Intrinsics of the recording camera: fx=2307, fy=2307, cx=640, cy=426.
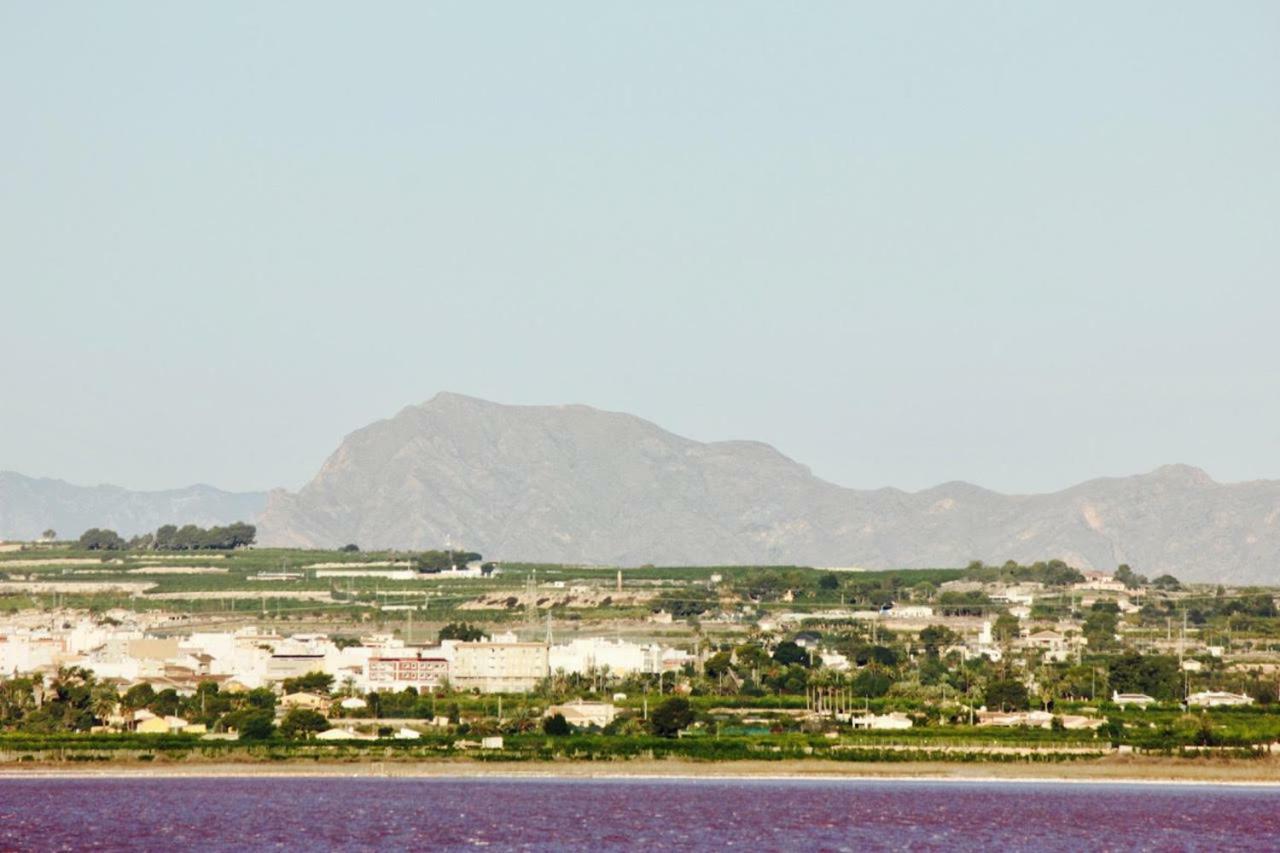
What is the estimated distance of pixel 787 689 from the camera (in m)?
129

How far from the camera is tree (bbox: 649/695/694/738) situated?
101750mm

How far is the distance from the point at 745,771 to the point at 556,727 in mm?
12205

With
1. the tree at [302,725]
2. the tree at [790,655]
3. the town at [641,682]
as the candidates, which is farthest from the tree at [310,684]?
the tree at [790,655]

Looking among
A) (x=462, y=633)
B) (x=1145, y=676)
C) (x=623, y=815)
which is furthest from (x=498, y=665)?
(x=623, y=815)

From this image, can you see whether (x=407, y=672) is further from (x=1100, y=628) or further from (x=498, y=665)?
(x=1100, y=628)

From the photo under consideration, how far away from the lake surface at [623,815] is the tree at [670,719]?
742 cm

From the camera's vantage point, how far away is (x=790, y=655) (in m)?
146

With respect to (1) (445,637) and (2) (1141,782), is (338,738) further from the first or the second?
(1) (445,637)

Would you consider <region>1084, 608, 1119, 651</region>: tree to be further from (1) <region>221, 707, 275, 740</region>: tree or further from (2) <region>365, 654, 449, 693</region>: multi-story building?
(1) <region>221, 707, 275, 740</region>: tree

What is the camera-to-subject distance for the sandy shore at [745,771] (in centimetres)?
9256

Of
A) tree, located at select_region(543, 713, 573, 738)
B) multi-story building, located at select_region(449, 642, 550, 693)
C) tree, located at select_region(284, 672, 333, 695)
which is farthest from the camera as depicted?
multi-story building, located at select_region(449, 642, 550, 693)

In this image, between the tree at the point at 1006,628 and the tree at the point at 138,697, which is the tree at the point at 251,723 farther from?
the tree at the point at 1006,628

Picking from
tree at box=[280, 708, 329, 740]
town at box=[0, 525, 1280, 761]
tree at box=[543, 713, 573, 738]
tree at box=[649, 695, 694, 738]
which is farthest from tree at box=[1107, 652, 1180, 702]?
tree at box=[280, 708, 329, 740]

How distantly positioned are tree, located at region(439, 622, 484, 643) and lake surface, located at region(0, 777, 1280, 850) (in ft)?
217
